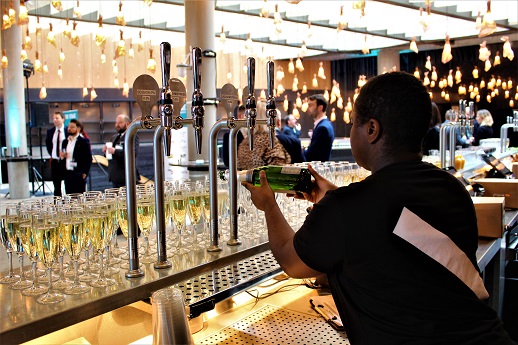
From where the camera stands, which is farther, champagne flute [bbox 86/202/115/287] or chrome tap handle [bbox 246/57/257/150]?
chrome tap handle [bbox 246/57/257/150]

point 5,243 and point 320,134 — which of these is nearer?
point 5,243

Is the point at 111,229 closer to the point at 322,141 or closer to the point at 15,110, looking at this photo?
the point at 322,141

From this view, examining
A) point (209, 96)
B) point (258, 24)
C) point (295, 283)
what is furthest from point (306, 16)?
point (295, 283)

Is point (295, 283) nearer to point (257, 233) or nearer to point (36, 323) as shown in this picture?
point (257, 233)

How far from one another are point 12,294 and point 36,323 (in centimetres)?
20

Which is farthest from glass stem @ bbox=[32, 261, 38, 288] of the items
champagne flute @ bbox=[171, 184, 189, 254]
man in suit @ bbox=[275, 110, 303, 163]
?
man in suit @ bbox=[275, 110, 303, 163]

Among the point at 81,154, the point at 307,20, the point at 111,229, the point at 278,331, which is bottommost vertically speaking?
the point at 278,331

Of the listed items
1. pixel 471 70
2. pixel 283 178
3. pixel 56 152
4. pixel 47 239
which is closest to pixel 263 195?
pixel 283 178

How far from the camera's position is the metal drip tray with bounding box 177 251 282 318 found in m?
1.43

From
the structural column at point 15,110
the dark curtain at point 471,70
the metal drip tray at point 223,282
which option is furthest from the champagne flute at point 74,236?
the dark curtain at point 471,70

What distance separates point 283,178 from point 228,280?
387mm

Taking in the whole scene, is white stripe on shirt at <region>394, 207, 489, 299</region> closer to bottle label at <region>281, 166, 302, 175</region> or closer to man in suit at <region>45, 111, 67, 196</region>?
bottle label at <region>281, 166, 302, 175</region>

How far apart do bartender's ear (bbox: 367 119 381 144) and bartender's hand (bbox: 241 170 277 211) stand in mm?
380

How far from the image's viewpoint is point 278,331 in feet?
5.13
